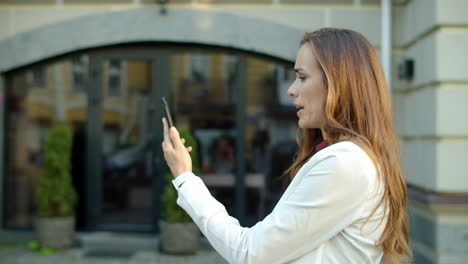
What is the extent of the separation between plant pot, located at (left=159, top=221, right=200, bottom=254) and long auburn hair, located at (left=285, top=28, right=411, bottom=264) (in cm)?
457

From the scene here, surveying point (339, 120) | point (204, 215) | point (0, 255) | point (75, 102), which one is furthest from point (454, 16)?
point (0, 255)

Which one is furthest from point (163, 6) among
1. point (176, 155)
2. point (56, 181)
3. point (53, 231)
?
point (176, 155)

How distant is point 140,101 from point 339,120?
5.60 meters

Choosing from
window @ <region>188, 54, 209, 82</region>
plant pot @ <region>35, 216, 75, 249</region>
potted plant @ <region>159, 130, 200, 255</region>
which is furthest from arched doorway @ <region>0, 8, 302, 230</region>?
potted plant @ <region>159, 130, 200, 255</region>

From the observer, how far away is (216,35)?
6031 millimetres

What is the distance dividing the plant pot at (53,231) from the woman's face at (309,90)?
5275 millimetres

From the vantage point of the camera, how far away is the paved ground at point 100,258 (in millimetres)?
5660

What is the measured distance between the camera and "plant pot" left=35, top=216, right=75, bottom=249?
19.5 feet

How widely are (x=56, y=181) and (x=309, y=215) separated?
541 centimetres

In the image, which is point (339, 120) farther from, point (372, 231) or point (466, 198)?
point (466, 198)

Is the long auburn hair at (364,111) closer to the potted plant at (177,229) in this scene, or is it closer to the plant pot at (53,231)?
the potted plant at (177,229)

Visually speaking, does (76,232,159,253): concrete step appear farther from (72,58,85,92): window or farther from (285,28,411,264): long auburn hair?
(285,28,411,264): long auburn hair

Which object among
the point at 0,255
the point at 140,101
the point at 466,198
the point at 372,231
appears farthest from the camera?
the point at 140,101

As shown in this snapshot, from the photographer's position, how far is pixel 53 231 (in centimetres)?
594
